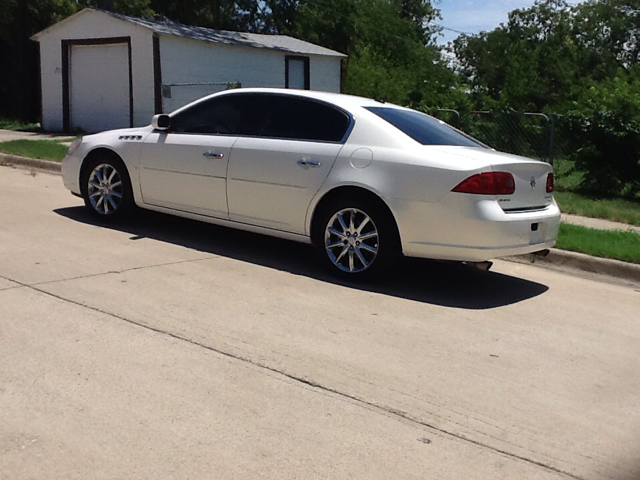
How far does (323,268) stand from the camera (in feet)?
23.7

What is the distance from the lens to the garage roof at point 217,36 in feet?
72.2

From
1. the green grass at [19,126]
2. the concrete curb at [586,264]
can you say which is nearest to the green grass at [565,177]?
the concrete curb at [586,264]

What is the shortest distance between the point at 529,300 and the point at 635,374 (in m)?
1.73

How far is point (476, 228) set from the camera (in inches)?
246

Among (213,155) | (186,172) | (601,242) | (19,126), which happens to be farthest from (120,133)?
(19,126)

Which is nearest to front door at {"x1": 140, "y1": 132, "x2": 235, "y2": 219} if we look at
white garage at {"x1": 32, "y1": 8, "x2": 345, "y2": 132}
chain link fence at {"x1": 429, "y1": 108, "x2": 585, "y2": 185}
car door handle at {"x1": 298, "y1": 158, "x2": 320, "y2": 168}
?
car door handle at {"x1": 298, "y1": 158, "x2": 320, "y2": 168}

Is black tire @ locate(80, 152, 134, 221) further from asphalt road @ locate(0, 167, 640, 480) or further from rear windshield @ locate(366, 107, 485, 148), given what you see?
rear windshield @ locate(366, 107, 485, 148)

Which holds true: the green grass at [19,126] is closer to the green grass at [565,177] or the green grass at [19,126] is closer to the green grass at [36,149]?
the green grass at [36,149]

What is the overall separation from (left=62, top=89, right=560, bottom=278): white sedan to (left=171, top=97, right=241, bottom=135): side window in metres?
0.01

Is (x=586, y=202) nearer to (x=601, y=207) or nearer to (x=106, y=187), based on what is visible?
(x=601, y=207)

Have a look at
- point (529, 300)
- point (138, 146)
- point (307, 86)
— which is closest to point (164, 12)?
point (307, 86)

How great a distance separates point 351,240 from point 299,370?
2.28 meters

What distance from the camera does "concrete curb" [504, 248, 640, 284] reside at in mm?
7824

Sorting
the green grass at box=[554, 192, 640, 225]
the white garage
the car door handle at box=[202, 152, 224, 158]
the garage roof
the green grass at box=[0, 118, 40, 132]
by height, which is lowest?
the green grass at box=[554, 192, 640, 225]
